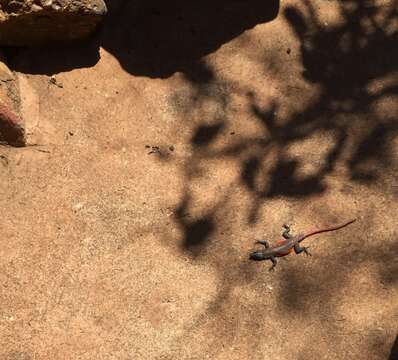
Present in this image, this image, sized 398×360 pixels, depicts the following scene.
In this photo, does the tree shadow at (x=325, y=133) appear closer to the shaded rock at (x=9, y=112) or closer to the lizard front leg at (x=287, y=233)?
Result: the lizard front leg at (x=287, y=233)

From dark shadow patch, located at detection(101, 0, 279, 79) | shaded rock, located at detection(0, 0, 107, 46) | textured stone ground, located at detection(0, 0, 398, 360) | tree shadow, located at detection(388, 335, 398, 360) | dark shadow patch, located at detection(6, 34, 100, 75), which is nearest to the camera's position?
tree shadow, located at detection(388, 335, 398, 360)

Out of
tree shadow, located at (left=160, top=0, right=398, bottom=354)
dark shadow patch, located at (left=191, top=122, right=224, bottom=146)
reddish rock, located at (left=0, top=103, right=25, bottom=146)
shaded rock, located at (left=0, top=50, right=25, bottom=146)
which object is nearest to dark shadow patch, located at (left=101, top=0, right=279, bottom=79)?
tree shadow, located at (left=160, top=0, right=398, bottom=354)

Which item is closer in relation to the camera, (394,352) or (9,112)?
(394,352)

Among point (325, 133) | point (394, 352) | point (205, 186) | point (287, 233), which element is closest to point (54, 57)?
point (205, 186)

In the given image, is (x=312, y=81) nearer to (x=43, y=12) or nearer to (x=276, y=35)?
(x=276, y=35)

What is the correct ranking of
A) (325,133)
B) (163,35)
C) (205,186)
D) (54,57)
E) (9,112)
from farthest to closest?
1. (163,35)
2. (54,57)
3. (325,133)
4. (205,186)
5. (9,112)

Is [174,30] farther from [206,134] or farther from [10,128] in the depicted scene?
[10,128]

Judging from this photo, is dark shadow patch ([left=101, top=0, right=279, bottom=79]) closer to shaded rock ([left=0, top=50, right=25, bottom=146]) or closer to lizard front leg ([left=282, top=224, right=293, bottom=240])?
shaded rock ([left=0, top=50, right=25, bottom=146])
